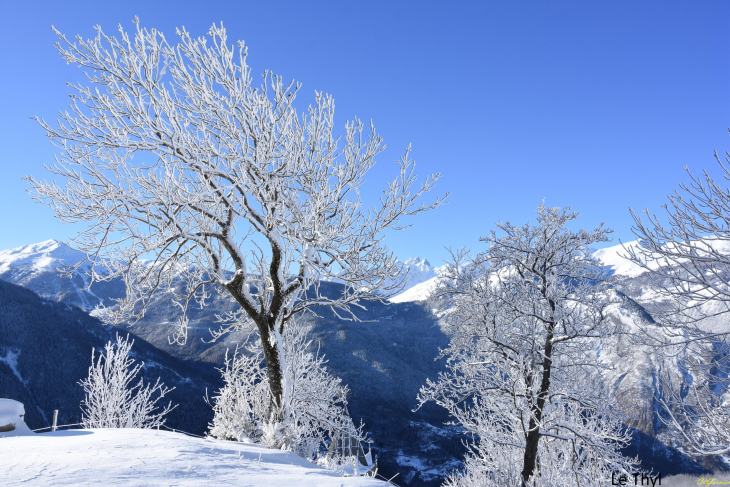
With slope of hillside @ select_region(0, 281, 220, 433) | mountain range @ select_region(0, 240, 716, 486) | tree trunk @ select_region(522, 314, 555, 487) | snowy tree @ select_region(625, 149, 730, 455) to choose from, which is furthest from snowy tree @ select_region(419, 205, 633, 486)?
slope of hillside @ select_region(0, 281, 220, 433)

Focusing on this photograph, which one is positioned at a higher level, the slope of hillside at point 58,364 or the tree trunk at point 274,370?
the tree trunk at point 274,370

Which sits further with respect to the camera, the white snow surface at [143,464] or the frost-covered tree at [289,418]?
the frost-covered tree at [289,418]

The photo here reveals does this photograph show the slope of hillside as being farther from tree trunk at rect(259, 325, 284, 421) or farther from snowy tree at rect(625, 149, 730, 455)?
snowy tree at rect(625, 149, 730, 455)

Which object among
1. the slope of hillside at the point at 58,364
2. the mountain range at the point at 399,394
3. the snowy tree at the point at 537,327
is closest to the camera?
the snowy tree at the point at 537,327

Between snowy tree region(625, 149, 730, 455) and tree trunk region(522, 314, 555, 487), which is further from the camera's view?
tree trunk region(522, 314, 555, 487)

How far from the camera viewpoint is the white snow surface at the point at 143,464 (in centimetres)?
278

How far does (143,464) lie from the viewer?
10.4 ft

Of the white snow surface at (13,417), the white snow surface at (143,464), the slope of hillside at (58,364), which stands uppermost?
the white snow surface at (143,464)

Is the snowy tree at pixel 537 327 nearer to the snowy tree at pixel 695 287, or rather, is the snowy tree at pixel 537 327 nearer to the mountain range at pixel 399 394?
the snowy tree at pixel 695 287

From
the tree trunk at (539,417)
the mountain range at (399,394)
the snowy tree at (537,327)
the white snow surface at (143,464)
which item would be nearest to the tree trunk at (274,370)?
the white snow surface at (143,464)

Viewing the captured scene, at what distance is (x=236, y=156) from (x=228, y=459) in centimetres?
337

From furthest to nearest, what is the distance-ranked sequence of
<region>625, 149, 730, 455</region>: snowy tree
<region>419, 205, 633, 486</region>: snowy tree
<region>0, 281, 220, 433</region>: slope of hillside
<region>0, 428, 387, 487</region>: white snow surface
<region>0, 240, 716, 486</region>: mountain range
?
<region>0, 240, 716, 486</region>: mountain range
<region>0, 281, 220, 433</region>: slope of hillside
<region>419, 205, 633, 486</region>: snowy tree
<region>625, 149, 730, 455</region>: snowy tree
<region>0, 428, 387, 487</region>: white snow surface

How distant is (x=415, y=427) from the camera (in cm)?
11069

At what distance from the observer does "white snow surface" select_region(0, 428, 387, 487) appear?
Answer: 9.13ft
